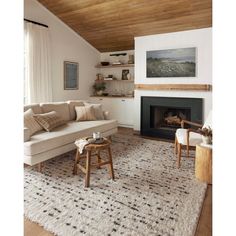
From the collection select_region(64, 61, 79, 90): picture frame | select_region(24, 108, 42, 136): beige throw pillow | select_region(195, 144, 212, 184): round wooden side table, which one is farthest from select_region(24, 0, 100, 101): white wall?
select_region(195, 144, 212, 184): round wooden side table

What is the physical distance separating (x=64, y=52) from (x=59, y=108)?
2024mm

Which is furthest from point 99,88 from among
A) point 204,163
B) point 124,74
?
point 204,163

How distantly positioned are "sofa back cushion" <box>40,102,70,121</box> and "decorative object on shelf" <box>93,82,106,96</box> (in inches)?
86.4

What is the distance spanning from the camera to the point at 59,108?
4.14 m

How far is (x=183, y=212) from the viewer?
2.04m

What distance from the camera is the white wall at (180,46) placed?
443cm

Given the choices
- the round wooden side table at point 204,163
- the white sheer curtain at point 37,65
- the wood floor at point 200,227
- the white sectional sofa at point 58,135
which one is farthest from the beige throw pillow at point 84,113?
the wood floor at point 200,227

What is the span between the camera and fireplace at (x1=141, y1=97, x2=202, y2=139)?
4.81m

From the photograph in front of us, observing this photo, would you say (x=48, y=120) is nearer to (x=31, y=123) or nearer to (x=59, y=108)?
(x=31, y=123)

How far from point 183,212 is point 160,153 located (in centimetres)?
180

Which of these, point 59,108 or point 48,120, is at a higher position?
point 59,108
